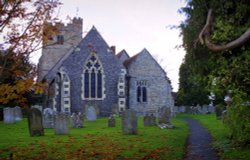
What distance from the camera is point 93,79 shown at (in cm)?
3403

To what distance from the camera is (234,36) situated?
9758mm

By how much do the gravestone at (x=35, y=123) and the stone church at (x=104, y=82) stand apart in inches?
615

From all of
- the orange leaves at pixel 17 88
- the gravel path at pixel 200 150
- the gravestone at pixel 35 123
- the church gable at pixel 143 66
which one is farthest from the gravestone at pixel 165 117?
the church gable at pixel 143 66

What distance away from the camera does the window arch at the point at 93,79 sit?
110 feet

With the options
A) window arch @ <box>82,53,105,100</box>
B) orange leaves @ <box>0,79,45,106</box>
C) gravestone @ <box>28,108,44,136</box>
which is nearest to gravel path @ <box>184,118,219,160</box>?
orange leaves @ <box>0,79,45,106</box>

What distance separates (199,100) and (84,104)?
841 inches

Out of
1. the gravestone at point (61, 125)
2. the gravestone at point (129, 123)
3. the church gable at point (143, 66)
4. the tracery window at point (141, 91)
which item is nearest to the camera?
the gravestone at point (129, 123)

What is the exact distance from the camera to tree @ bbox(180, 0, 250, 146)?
29.8 feet

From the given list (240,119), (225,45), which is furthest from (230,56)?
(225,45)

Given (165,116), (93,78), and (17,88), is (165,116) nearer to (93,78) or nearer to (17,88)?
(17,88)

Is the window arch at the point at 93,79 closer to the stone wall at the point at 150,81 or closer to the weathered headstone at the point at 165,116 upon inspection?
the stone wall at the point at 150,81

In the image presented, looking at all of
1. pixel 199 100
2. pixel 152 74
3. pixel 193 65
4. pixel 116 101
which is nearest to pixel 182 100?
pixel 199 100

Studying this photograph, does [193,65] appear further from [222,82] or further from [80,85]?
[80,85]

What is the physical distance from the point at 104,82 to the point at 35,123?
1867cm
